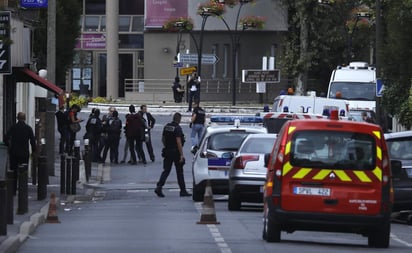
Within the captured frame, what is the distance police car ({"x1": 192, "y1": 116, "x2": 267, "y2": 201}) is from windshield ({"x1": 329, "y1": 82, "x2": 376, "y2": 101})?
19278 millimetres

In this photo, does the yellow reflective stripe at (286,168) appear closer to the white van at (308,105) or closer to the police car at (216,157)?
the police car at (216,157)

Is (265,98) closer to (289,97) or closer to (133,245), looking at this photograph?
(289,97)

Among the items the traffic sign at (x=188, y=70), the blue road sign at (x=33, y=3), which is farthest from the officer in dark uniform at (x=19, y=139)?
the traffic sign at (x=188, y=70)

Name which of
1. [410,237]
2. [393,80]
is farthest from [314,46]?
[410,237]

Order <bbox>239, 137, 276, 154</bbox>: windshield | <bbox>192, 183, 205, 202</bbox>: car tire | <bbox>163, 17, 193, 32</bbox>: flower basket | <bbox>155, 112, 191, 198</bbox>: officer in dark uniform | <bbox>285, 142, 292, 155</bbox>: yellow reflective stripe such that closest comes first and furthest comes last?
<bbox>285, 142, 292, 155</bbox>: yellow reflective stripe → <bbox>239, 137, 276, 154</bbox>: windshield → <bbox>192, 183, 205, 202</bbox>: car tire → <bbox>155, 112, 191, 198</bbox>: officer in dark uniform → <bbox>163, 17, 193, 32</bbox>: flower basket

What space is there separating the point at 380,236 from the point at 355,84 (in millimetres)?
29322

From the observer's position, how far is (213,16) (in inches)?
2425

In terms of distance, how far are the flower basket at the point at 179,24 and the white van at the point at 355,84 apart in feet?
52.1

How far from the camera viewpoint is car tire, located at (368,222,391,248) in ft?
51.8

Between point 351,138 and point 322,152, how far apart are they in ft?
1.44

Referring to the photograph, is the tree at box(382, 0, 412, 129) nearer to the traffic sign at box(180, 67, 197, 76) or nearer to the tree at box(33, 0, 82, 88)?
the tree at box(33, 0, 82, 88)

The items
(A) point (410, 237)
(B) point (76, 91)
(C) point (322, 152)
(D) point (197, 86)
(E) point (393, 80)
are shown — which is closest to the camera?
(C) point (322, 152)

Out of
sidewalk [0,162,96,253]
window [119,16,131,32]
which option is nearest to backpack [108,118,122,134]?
sidewalk [0,162,96,253]

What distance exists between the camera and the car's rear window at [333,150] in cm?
1550
